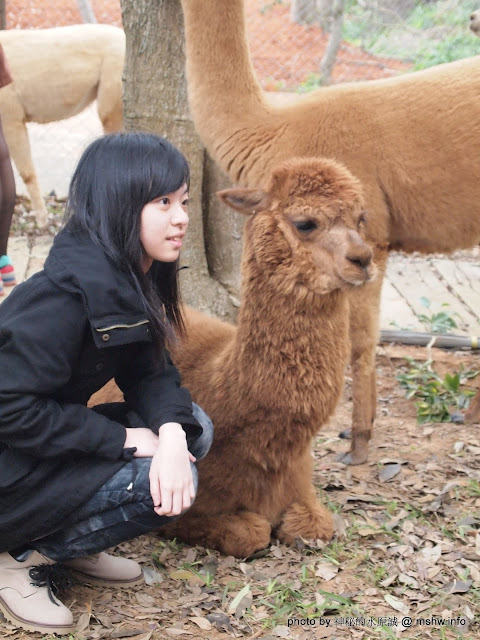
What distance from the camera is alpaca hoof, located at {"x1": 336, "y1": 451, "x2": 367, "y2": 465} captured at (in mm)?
4008

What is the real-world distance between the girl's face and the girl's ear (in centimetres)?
60

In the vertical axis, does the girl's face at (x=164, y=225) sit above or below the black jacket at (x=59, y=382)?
above

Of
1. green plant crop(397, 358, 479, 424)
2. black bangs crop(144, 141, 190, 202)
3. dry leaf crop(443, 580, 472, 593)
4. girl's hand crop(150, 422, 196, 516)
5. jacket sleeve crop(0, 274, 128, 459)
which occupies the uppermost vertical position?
black bangs crop(144, 141, 190, 202)

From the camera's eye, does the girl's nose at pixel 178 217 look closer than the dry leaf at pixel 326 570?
Yes

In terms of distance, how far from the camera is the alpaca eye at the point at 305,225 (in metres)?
2.97

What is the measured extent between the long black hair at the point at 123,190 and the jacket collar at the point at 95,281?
0.03 meters

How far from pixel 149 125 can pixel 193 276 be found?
926 mm

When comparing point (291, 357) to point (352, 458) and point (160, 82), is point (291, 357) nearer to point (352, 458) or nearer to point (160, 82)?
point (352, 458)

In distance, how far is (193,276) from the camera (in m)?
4.86

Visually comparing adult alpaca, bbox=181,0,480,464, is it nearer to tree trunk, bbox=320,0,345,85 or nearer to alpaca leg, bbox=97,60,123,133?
alpaca leg, bbox=97,60,123,133

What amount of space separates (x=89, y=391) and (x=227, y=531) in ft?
2.90

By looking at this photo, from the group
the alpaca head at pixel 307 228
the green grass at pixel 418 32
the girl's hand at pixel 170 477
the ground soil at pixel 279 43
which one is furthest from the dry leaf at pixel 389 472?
the ground soil at pixel 279 43

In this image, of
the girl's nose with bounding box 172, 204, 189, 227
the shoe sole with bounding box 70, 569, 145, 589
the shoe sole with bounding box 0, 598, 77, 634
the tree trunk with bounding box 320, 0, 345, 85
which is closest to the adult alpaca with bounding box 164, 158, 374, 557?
the shoe sole with bounding box 70, 569, 145, 589

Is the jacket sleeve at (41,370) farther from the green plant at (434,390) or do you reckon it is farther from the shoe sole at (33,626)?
the green plant at (434,390)
